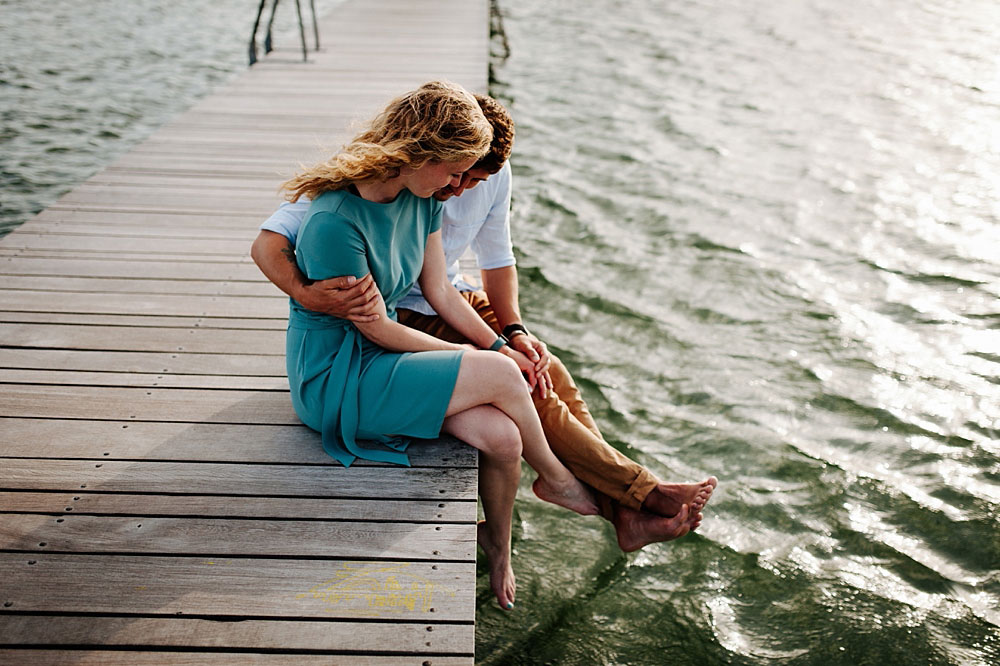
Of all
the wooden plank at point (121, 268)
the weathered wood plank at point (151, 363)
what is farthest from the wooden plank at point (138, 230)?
the weathered wood plank at point (151, 363)

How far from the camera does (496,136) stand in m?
2.43

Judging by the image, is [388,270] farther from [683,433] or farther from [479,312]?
[683,433]

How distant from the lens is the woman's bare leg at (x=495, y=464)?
7.97ft

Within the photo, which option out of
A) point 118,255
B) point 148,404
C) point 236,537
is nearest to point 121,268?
point 118,255

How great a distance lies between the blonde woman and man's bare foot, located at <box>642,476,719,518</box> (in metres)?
0.30

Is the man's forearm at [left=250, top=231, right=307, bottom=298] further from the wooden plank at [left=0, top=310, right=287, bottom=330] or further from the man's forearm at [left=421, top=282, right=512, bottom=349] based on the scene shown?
the wooden plank at [left=0, top=310, right=287, bottom=330]

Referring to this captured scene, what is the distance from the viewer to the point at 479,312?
303cm

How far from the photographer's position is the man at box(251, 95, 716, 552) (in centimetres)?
234

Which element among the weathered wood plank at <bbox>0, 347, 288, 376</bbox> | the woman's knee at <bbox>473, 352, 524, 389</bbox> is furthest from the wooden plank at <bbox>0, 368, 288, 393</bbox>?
the woman's knee at <bbox>473, 352, 524, 389</bbox>

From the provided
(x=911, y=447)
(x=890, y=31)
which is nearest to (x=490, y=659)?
→ (x=911, y=447)

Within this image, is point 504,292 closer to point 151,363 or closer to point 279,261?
point 279,261

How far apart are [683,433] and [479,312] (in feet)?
4.53

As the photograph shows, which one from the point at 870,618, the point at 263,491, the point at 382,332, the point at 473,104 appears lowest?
the point at 870,618

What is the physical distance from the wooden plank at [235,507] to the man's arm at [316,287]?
1.64ft
